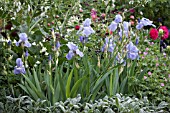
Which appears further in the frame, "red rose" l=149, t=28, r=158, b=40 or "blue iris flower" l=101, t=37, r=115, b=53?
"red rose" l=149, t=28, r=158, b=40

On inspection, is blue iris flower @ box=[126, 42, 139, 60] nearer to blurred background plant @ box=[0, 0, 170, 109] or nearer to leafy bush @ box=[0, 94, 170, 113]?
blurred background plant @ box=[0, 0, 170, 109]

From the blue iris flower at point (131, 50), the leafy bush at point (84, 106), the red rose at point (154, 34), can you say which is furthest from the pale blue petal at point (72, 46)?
the red rose at point (154, 34)

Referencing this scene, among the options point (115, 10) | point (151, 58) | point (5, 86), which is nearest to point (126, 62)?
point (151, 58)

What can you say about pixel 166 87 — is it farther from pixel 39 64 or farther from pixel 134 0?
pixel 134 0

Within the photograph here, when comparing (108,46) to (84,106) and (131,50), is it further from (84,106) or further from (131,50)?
(84,106)

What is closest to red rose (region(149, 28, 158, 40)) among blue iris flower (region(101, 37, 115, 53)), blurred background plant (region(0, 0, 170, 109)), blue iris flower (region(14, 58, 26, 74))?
blurred background plant (region(0, 0, 170, 109))

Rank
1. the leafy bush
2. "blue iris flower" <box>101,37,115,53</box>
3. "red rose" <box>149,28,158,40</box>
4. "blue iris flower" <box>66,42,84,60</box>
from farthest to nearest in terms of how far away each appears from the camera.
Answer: "red rose" <box>149,28,158,40</box> → "blue iris flower" <box>101,37,115,53</box> → "blue iris flower" <box>66,42,84,60</box> → the leafy bush

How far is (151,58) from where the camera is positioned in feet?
13.1

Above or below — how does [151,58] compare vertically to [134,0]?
below

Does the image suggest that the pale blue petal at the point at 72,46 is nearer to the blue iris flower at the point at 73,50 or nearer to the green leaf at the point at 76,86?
the blue iris flower at the point at 73,50

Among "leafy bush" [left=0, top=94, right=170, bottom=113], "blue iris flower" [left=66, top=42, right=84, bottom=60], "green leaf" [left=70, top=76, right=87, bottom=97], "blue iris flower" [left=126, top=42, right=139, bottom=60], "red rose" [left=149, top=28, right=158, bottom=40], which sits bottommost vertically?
"leafy bush" [left=0, top=94, right=170, bottom=113]

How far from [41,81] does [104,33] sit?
56.3 inches

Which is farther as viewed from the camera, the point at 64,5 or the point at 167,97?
the point at 64,5

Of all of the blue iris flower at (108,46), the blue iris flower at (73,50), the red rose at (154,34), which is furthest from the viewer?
the red rose at (154,34)
